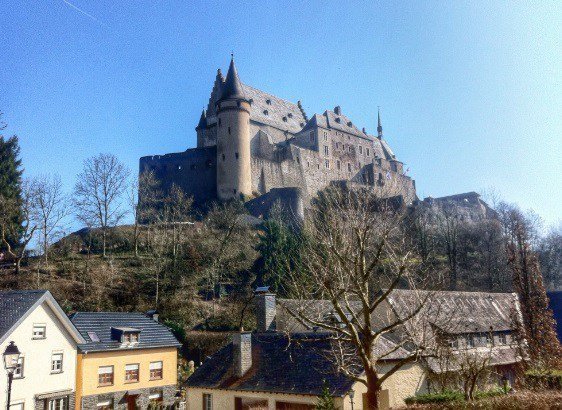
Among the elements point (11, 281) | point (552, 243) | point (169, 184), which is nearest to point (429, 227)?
point (552, 243)

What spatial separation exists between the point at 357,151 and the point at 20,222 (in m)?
56.1

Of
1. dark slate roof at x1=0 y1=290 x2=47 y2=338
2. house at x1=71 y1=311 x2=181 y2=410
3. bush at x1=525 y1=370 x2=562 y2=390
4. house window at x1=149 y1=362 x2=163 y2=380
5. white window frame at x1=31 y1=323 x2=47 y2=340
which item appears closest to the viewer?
bush at x1=525 y1=370 x2=562 y2=390

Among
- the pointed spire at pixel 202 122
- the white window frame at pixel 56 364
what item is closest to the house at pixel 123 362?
the white window frame at pixel 56 364

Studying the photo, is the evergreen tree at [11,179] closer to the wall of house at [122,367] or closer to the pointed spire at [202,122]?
the wall of house at [122,367]

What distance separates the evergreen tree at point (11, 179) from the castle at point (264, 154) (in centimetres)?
2087

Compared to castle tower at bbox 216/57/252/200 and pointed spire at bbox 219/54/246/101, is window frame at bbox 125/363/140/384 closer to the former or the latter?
castle tower at bbox 216/57/252/200

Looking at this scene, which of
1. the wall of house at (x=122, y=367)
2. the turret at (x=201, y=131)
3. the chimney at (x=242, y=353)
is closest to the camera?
the chimney at (x=242, y=353)

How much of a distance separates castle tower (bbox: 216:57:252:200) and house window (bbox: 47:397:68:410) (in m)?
39.4

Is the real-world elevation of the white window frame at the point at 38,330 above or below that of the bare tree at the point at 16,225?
below

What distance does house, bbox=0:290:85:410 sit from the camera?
863 inches

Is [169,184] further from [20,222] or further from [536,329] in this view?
[536,329]

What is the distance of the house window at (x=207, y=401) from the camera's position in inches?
841

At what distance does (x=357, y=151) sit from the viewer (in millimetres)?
84188

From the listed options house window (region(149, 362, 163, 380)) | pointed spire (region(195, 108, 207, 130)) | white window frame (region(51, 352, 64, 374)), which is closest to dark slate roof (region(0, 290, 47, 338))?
white window frame (region(51, 352, 64, 374))
